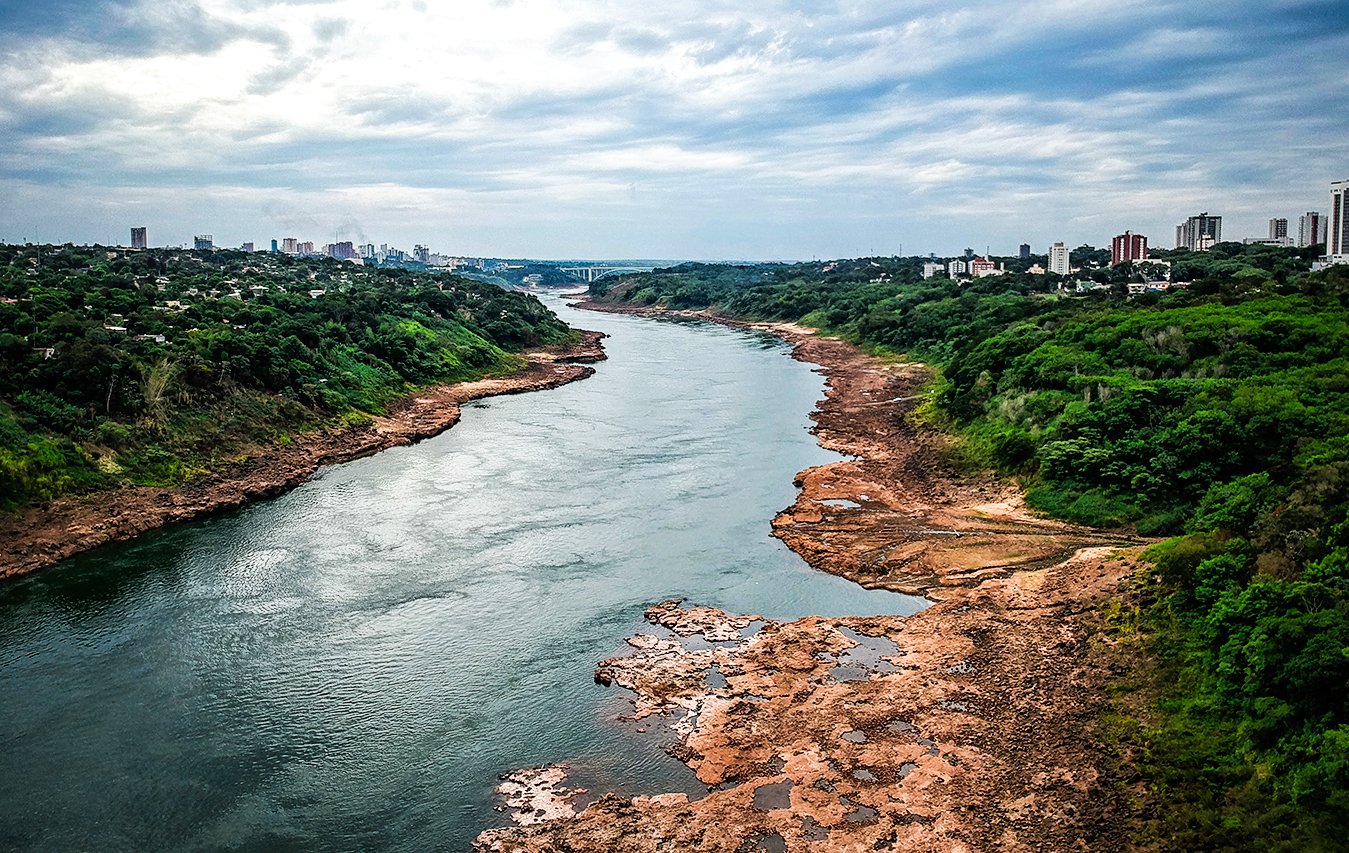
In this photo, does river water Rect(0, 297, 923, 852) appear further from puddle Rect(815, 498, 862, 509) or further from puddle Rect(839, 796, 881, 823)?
puddle Rect(839, 796, 881, 823)

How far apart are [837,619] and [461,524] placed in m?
15.0

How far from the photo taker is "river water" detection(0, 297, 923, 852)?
54.0 feet

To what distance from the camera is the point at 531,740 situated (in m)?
18.4

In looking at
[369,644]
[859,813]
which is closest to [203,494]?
[369,644]

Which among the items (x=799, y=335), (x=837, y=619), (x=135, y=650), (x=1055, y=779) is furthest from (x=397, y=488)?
(x=799, y=335)

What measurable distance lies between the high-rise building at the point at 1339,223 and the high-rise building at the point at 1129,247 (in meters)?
38.0

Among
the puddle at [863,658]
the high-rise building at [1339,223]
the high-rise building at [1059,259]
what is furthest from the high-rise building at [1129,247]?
the puddle at [863,658]

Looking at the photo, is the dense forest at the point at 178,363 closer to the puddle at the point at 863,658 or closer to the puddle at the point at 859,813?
the puddle at the point at 863,658

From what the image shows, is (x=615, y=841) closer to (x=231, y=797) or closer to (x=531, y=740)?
(x=531, y=740)

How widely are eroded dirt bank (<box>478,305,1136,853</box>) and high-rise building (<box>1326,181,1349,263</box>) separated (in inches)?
2362

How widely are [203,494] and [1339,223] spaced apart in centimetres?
8286

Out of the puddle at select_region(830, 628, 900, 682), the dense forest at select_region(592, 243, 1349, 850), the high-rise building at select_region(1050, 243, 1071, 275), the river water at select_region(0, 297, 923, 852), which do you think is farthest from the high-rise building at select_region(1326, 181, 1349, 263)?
the puddle at select_region(830, 628, 900, 682)

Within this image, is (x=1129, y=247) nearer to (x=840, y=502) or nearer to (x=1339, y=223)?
(x=1339, y=223)

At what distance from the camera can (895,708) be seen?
1900 centimetres
